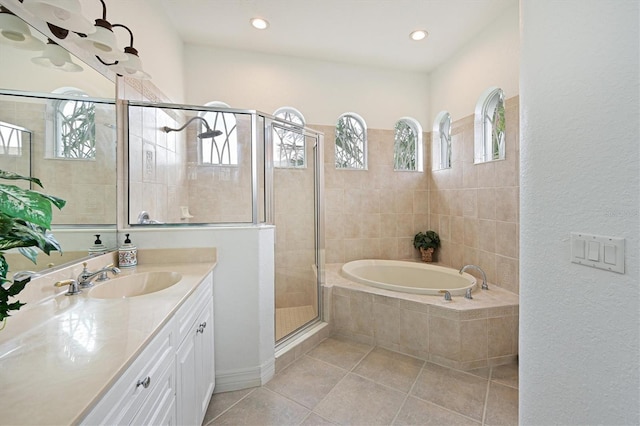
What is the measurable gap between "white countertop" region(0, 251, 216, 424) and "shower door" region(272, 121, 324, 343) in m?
1.19

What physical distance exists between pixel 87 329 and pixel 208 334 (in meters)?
0.84

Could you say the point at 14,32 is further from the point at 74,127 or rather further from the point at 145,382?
the point at 145,382

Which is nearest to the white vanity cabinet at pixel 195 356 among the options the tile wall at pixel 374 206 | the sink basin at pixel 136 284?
the sink basin at pixel 136 284

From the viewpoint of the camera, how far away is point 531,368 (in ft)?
3.35

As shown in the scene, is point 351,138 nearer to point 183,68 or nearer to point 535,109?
point 183,68

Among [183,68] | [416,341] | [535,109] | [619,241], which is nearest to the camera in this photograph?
[619,241]

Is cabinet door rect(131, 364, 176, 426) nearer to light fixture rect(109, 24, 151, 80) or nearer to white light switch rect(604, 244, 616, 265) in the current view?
white light switch rect(604, 244, 616, 265)

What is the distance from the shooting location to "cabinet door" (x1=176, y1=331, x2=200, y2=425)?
1.18 metres

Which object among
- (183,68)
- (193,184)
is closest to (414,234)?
(193,184)

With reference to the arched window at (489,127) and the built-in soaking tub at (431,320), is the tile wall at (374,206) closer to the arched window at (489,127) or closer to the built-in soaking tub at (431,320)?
the built-in soaking tub at (431,320)

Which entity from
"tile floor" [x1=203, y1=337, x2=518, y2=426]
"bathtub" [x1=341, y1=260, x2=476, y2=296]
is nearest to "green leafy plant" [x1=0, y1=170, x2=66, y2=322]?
"tile floor" [x1=203, y1=337, x2=518, y2=426]

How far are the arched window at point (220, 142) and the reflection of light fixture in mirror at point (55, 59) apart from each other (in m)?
0.84

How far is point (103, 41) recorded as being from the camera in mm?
1350

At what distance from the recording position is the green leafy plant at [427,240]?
351 cm
